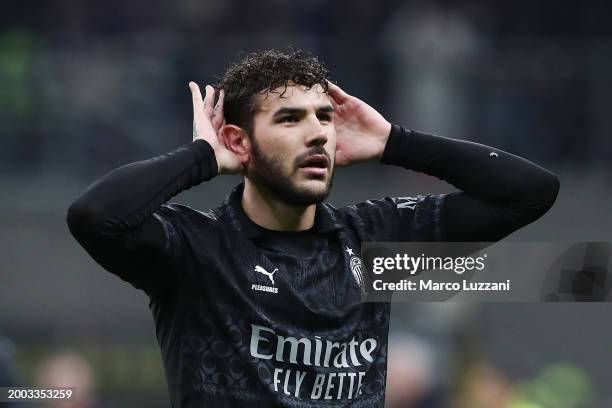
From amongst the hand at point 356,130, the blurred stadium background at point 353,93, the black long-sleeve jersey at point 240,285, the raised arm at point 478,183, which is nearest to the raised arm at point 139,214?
the black long-sleeve jersey at point 240,285

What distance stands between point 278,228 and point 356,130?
532 mm

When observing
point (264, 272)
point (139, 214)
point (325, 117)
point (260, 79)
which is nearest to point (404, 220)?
point (325, 117)

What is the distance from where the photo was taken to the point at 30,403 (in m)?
6.95

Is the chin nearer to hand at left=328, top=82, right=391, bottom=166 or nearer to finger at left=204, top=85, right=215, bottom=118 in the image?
hand at left=328, top=82, right=391, bottom=166

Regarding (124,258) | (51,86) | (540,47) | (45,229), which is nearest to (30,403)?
(124,258)

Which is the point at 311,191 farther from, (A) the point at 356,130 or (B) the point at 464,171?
(B) the point at 464,171

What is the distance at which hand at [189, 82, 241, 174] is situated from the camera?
475cm

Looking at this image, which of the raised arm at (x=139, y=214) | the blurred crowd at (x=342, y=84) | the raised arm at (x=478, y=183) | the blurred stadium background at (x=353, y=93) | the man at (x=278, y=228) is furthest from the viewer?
the blurred crowd at (x=342, y=84)

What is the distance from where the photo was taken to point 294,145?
4711mm

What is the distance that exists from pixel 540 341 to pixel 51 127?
4.80m

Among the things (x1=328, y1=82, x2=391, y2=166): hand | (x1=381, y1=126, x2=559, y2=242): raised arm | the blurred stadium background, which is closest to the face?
(x1=328, y1=82, x2=391, y2=166): hand

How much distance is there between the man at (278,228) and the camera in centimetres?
452

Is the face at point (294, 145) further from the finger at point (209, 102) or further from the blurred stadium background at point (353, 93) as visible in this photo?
the blurred stadium background at point (353, 93)

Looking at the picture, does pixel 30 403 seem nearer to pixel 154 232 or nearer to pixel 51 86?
pixel 154 232
